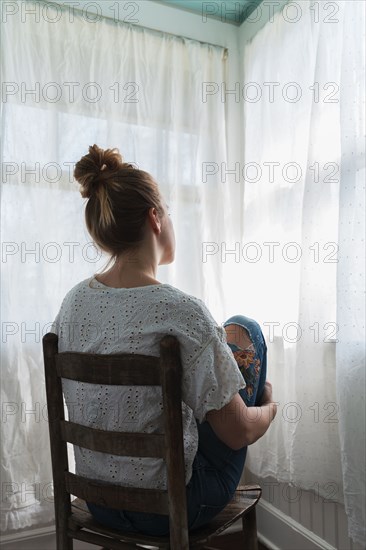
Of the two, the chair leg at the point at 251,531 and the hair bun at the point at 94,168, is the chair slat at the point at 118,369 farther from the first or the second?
the chair leg at the point at 251,531

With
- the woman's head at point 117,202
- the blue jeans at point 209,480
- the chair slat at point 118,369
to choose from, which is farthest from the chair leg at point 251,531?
the woman's head at point 117,202

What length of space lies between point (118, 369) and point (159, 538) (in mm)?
375

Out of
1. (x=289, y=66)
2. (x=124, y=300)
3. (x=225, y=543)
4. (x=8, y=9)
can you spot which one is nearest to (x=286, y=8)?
(x=289, y=66)

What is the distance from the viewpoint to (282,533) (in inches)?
72.0

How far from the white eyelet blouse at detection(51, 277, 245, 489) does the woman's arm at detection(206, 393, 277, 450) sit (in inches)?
1.1

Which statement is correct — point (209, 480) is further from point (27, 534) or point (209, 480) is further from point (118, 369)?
point (27, 534)

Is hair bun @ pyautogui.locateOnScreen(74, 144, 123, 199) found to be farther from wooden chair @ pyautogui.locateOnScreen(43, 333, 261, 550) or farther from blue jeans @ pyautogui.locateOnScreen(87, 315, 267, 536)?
blue jeans @ pyautogui.locateOnScreen(87, 315, 267, 536)

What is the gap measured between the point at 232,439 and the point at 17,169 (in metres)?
1.31

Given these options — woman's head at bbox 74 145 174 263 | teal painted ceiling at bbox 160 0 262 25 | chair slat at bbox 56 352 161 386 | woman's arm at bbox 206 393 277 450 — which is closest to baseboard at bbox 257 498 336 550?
woman's arm at bbox 206 393 277 450

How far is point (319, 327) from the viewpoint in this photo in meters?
1.58

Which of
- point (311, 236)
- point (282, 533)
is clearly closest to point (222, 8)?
point (311, 236)

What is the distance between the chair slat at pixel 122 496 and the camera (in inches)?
35.1

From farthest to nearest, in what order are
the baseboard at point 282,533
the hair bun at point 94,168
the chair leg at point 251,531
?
1. the baseboard at point 282,533
2. the chair leg at point 251,531
3. the hair bun at point 94,168

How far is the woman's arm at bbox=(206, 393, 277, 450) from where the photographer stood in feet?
3.06
